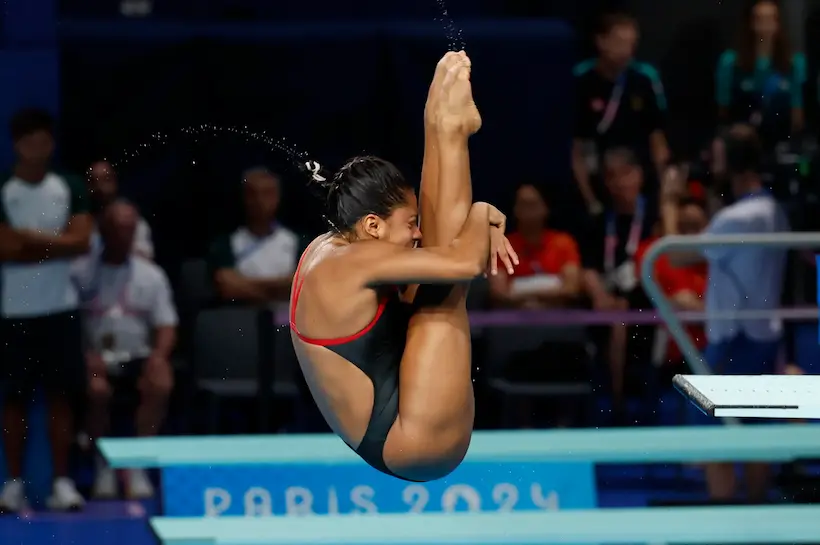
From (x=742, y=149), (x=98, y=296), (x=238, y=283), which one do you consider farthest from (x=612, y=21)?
(x=98, y=296)

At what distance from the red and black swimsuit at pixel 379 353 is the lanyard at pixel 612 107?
312 cm

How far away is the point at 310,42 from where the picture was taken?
6516 millimetres

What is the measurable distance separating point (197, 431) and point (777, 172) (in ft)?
9.54

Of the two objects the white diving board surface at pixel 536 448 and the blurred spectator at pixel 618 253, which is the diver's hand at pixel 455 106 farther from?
the blurred spectator at pixel 618 253

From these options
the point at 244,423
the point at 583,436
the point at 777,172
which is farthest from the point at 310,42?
the point at 583,436

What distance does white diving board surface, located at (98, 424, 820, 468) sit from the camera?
4332 mm

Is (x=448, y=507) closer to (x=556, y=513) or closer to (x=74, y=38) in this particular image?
(x=556, y=513)

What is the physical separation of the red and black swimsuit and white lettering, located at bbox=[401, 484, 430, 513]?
1.41m

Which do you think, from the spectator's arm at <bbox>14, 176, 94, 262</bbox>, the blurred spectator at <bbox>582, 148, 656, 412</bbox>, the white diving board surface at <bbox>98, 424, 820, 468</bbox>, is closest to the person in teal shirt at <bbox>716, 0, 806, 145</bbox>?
the blurred spectator at <bbox>582, 148, 656, 412</bbox>

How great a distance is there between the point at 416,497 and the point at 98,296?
6.40 feet

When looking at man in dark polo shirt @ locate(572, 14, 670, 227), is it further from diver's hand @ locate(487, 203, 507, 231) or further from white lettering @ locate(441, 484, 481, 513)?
diver's hand @ locate(487, 203, 507, 231)

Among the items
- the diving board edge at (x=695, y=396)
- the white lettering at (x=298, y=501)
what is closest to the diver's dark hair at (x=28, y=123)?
the white lettering at (x=298, y=501)

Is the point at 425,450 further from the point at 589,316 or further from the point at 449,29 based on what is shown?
the point at 449,29

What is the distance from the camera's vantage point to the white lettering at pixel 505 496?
4488 millimetres
